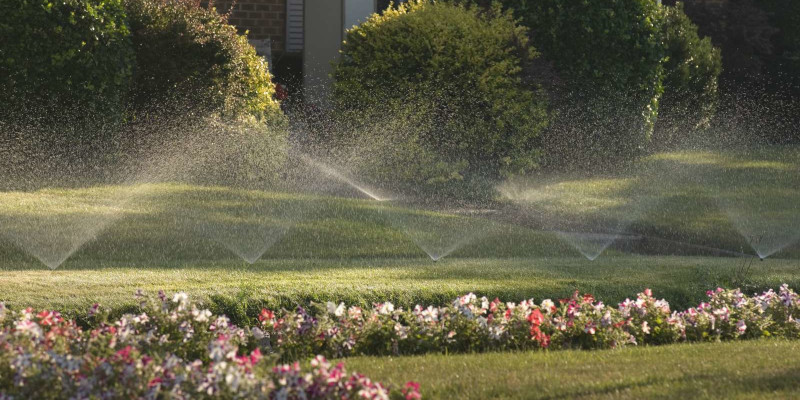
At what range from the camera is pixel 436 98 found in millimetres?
13305

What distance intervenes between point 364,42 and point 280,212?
3.91 m

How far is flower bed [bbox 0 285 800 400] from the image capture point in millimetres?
4285

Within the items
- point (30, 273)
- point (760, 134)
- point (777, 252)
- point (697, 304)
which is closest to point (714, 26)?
point (760, 134)

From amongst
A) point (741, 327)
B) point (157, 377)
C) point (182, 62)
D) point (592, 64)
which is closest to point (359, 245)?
point (741, 327)

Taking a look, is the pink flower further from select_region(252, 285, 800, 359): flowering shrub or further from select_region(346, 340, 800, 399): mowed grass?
select_region(346, 340, 800, 399): mowed grass

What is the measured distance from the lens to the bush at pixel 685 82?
16.6 meters

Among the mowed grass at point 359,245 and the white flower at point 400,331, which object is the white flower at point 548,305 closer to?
the mowed grass at point 359,245

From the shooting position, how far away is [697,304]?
7.25m

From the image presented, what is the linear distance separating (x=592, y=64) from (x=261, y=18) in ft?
18.4

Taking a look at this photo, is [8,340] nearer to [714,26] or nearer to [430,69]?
[430,69]

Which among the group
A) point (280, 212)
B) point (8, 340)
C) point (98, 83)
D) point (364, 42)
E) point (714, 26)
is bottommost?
point (8, 340)

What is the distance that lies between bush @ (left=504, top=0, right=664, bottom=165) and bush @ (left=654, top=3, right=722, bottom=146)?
1.45 m

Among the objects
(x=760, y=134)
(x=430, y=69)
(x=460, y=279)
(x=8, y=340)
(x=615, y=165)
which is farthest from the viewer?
(x=760, y=134)

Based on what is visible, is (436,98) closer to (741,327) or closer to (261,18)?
(261,18)
